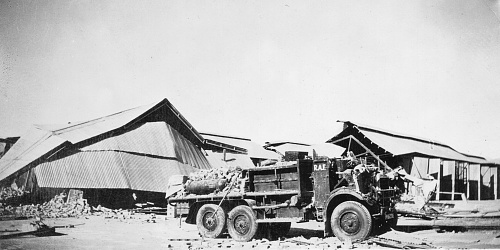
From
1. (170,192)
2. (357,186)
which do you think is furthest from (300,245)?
(170,192)

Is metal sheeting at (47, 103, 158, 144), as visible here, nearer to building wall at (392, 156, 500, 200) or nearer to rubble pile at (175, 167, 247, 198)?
rubble pile at (175, 167, 247, 198)

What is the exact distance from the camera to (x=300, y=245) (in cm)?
904

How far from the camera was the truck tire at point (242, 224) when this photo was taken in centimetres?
997

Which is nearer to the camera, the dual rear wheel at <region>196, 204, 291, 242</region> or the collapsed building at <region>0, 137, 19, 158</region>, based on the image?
the dual rear wheel at <region>196, 204, 291, 242</region>

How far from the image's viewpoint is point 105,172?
1639 centimetres

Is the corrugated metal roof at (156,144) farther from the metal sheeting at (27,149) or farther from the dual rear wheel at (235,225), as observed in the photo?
the dual rear wheel at (235,225)

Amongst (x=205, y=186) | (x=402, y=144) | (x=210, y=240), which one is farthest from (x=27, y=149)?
(x=402, y=144)

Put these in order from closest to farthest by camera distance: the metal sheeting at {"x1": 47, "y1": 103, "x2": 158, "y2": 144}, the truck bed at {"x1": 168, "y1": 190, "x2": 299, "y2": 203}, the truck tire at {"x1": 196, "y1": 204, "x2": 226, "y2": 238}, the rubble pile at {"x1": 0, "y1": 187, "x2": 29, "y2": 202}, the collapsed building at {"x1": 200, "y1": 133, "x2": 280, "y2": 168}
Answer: the truck bed at {"x1": 168, "y1": 190, "x2": 299, "y2": 203} < the truck tire at {"x1": 196, "y1": 204, "x2": 226, "y2": 238} < the rubble pile at {"x1": 0, "y1": 187, "x2": 29, "y2": 202} < the metal sheeting at {"x1": 47, "y1": 103, "x2": 158, "y2": 144} < the collapsed building at {"x1": 200, "y1": 133, "x2": 280, "y2": 168}

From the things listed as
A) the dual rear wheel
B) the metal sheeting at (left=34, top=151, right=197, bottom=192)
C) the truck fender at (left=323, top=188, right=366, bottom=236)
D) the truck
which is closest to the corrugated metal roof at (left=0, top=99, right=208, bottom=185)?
the metal sheeting at (left=34, top=151, right=197, bottom=192)

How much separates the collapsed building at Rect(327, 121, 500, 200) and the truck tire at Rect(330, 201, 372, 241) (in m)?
10.9

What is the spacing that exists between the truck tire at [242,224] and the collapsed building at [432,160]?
1045 cm

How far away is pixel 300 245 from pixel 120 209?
9.67 meters

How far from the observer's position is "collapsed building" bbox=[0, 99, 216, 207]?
49.0 feet

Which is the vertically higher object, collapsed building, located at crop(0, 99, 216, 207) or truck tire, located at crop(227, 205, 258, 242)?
collapsed building, located at crop(0, 99, 216, 207)
